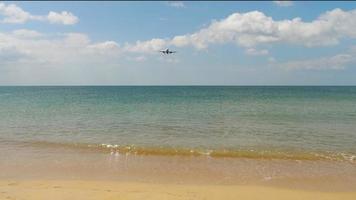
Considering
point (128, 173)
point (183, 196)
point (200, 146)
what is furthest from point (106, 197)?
point (200, 146)

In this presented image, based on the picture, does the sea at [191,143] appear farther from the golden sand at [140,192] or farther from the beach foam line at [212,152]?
the golden sand at [140,192]

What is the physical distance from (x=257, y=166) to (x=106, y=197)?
6.30 meters

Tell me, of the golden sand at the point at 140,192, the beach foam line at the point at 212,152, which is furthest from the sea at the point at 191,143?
the golden sand at the point at 140,192

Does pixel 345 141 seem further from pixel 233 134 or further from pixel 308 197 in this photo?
pixel 308 197

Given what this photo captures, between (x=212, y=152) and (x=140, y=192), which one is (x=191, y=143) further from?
(x=140, y=192)

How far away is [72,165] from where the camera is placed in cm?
1436

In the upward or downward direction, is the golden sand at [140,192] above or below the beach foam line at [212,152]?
below

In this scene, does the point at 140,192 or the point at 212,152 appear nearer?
the point at 140,192

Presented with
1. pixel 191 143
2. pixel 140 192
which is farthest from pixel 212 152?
pixel 140 192

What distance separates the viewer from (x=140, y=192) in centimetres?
1059

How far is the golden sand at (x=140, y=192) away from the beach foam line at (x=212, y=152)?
474cm

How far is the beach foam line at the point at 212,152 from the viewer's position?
16.0m

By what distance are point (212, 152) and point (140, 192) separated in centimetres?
660

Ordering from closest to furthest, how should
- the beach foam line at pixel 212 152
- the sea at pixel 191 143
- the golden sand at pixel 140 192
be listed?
1. the golden sand at pixel 140 192
2. the sea at pixel 191 143
3. the beach foam line at pixel 212 152
